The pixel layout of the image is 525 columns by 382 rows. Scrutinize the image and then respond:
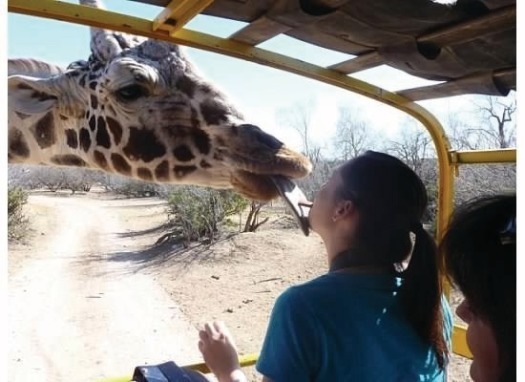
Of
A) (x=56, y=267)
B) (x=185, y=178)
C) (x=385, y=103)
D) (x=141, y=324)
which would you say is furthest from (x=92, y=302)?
(x=385, y=103)

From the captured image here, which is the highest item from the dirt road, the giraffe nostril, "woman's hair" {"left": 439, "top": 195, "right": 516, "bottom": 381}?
the giraffe nostril

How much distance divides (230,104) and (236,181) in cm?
29

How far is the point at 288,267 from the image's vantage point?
765cm

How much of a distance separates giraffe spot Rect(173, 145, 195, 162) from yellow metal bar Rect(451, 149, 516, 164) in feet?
3.14

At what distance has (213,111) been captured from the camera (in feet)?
5.65

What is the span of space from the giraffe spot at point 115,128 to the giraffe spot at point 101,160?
0.35ft

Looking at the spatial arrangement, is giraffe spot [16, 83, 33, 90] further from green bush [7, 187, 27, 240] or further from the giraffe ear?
green bush [7, 187, 27, 240]

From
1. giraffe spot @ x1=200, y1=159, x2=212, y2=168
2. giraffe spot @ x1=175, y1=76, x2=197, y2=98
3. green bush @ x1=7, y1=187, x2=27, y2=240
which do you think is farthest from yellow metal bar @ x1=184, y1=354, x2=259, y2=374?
green bush @ x1=7, y1=187, x2=27, y2=240

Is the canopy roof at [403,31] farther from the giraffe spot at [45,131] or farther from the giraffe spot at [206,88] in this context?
the giraffe spot at [45,131]

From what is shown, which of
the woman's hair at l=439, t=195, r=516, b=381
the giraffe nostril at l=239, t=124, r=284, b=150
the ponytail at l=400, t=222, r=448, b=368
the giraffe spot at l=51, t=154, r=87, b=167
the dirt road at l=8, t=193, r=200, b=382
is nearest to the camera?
the woman's hair at l=439, t=195, r=516, b=381

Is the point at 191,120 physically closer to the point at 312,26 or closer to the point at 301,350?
the point at 312,26

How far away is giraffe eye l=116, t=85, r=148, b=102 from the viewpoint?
68.6 inches

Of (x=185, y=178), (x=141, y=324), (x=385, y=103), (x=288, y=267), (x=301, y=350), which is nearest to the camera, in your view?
(x=301, y=350)

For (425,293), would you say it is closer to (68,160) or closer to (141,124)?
(141,124)
